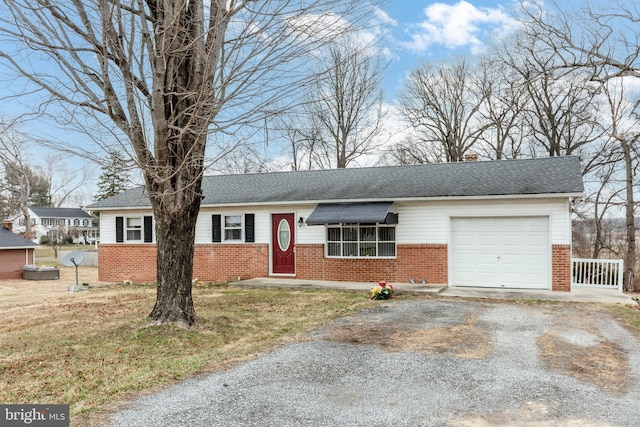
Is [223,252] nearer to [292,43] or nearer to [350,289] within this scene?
[350,289]

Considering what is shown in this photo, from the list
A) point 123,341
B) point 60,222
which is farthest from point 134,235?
point 60,222

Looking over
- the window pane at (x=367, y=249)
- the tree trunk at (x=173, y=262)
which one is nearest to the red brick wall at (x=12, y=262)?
the window pane at (x=367, y=249)

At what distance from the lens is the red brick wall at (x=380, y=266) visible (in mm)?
13039

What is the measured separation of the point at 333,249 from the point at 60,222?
61.6 metres

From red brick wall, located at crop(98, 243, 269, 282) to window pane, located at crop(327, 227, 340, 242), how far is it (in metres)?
2.14

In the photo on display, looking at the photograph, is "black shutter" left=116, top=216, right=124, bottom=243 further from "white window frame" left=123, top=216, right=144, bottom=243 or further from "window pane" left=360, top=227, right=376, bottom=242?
"window pane" left=360, top=227, right=376, bottom=242

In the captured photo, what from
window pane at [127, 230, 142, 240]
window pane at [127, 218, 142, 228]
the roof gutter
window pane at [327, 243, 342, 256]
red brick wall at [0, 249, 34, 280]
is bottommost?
red brick wall at [0, 249, 34, 280]

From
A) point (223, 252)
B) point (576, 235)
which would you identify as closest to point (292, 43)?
point (223, 252)

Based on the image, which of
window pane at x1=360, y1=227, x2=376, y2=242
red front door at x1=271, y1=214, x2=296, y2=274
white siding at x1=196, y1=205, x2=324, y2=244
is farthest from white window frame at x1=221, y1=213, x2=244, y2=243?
window pane at x1=360, y1=227, x2=376, y2=242

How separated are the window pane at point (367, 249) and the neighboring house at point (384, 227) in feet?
0.10

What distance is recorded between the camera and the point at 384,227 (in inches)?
539

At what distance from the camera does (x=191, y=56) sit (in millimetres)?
7121

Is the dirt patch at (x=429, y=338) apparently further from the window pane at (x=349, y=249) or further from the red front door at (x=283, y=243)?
the red front door at (x=283, y=243)

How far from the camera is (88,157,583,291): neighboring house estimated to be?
39.8 ft
